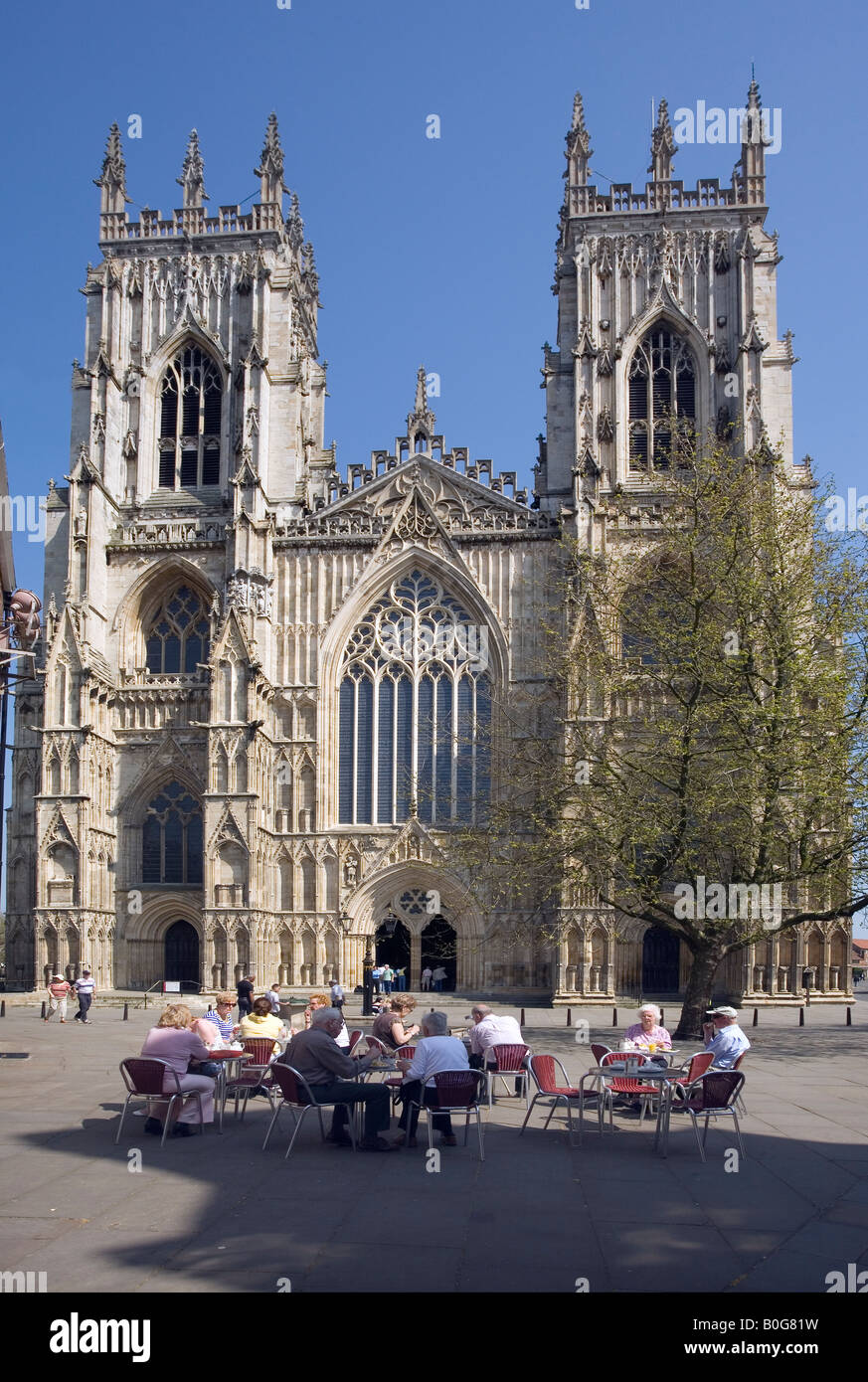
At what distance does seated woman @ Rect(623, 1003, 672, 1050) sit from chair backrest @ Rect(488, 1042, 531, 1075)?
1185 mm

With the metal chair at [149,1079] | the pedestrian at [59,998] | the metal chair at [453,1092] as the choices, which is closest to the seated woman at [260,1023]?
the metal chair at [149,1079]

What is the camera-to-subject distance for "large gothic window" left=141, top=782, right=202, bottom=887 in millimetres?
38344

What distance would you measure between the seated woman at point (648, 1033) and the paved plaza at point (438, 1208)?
0.82 m

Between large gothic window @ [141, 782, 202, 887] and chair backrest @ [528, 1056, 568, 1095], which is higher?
large gothic window @ [141, 782, 202, 887]

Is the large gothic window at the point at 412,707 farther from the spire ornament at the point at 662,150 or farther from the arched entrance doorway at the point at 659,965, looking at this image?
the spire ornament at the point at 662,150

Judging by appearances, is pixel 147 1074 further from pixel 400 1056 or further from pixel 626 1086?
pixel 626 1086

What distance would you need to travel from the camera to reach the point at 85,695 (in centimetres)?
3688

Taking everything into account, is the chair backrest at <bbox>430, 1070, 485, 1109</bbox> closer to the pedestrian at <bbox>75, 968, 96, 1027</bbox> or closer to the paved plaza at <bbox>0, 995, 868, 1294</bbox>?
the paved plaza at <bbox>0, 995, 868, 1294</bbox>

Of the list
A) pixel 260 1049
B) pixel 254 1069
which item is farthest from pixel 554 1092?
pixel 260 1049

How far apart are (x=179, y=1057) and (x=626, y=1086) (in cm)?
427

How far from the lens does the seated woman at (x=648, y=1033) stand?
1358 centimetres

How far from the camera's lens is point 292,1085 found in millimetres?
11281

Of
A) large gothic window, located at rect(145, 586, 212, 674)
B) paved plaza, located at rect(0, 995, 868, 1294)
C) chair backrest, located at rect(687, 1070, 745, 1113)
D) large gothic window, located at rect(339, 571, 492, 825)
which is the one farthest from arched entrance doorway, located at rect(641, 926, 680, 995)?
chair backrest, located at rect(687, 1070, 745, 1113)

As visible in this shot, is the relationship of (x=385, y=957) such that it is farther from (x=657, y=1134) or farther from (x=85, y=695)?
(x=657, y=1134)
